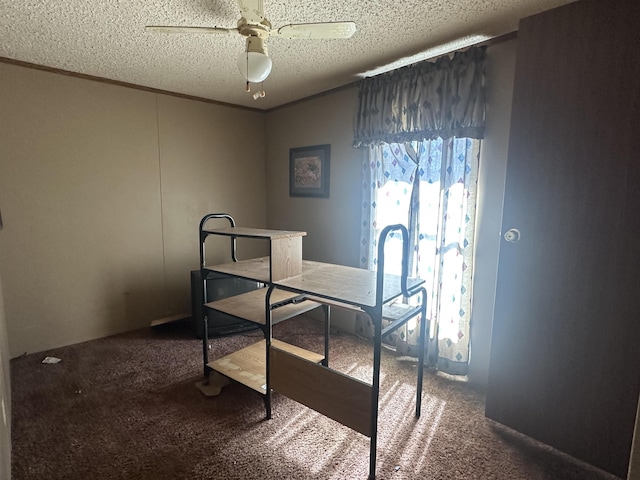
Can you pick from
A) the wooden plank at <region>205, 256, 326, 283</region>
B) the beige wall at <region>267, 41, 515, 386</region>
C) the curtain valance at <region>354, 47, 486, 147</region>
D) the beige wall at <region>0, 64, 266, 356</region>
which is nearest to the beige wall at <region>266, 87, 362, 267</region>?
the beige wall at <region>267, 41, 515, 386</region>

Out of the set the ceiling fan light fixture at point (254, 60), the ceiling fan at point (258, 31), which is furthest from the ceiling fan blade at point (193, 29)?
the ceiling fan light fixture at point (254, 60)

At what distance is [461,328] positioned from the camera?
2.32 meters

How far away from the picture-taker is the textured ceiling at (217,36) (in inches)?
67.1


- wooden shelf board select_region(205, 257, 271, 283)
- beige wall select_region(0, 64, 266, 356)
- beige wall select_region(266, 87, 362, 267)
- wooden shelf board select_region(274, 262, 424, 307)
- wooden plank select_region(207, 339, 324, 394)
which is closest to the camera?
wooden shelf board select_region(274, 262, 424, 307)

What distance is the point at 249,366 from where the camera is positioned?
2271 mm

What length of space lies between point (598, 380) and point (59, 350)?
3.53m

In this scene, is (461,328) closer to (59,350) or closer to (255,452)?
(255,452)

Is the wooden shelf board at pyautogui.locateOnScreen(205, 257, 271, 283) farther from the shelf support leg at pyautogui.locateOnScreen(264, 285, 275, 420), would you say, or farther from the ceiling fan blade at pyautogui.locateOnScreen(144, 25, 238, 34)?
the ceiling fan blade at pyautogui.locateOnScreen(144, 25, 238, 34)

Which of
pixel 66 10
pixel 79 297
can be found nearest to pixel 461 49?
pixel 66 10

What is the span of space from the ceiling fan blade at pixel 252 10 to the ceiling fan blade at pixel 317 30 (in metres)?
0.08

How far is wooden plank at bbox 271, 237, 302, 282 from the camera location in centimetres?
175

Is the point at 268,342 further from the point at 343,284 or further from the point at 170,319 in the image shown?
the point at 170,319

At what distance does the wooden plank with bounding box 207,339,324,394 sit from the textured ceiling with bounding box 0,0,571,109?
1.83m

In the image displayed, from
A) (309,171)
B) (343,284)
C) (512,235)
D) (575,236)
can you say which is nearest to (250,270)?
(343,284)
